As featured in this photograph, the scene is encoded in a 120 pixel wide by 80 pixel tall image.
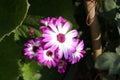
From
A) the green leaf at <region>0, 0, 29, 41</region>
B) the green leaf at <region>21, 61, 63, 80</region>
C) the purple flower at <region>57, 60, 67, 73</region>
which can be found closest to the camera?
the green leaf at <region>0, 0, 29, 41</region>

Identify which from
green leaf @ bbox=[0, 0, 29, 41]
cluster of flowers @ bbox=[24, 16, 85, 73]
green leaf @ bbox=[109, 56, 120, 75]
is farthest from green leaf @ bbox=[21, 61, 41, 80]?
green leaf @ bbox=[109, 56, 120, 75]

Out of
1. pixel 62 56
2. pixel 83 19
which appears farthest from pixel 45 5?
pixel 62 56

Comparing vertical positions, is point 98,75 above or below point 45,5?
below

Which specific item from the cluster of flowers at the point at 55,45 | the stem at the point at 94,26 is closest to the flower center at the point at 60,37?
the cluster of flowers at the point at 55,45

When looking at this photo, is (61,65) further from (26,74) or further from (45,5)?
(45,5)

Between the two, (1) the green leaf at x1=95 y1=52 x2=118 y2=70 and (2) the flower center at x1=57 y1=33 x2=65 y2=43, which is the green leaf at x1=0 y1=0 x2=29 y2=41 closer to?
(2) the flower center at x1=57 y1=33 x2=65 y2=43

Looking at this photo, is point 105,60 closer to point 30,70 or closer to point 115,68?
point 115,68

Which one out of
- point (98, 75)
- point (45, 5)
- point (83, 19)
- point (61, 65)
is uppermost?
point (45, 5)
